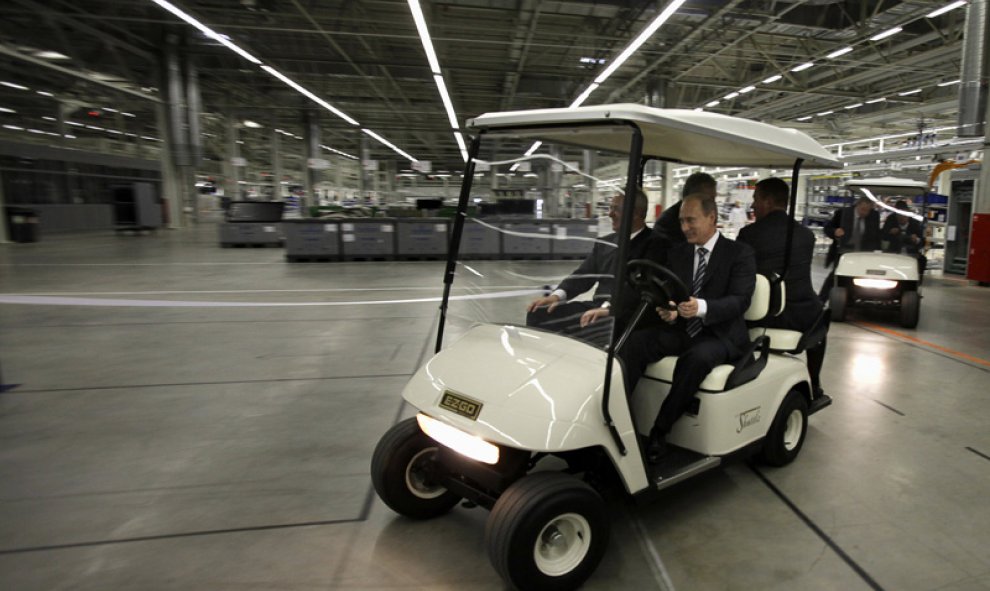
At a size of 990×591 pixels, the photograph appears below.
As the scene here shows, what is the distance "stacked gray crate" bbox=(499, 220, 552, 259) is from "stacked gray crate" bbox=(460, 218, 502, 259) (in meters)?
0.11

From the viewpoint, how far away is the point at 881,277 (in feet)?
22.7

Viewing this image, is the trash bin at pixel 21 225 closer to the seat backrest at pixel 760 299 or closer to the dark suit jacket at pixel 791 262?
the dark suit jacket at pixel 791 262

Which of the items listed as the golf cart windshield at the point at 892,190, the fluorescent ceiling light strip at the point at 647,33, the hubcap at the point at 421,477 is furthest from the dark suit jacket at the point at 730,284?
the fluorescent ceiling light strip at the point at 647,33

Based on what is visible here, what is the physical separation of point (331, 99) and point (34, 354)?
18211mm

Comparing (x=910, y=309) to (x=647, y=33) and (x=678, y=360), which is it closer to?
(x=678, y=360)

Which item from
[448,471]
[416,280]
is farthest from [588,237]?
[416,280]

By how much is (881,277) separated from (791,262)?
4357mm

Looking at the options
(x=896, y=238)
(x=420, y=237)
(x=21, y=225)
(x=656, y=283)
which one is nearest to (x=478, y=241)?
(x=656, y=283)

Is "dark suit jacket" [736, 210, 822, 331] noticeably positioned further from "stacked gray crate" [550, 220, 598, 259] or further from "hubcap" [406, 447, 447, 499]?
"hubcap" [406, 447, 447, 499]

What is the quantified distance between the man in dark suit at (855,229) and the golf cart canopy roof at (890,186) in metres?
0.28

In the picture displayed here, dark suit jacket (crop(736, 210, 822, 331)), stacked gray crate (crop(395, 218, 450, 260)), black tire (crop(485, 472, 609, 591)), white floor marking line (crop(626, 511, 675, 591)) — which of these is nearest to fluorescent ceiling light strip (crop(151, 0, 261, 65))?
stacked gray crate (crop(395, 218, 450, 260))

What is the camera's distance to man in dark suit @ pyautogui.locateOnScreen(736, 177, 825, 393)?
3.62 m

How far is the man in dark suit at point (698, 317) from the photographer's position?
2.65 meters

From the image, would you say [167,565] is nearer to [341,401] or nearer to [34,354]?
[341,401]
